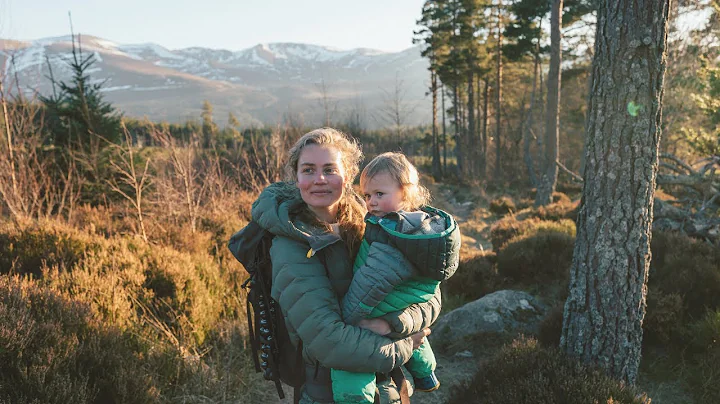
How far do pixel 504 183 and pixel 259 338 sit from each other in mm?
23583

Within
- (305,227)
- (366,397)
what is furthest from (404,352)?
(305,227)

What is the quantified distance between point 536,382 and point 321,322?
230 cm

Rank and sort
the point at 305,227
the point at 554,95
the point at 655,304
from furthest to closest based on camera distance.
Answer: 1. the point at 554,95
2. the point at 655,304
3. the point at 305,227

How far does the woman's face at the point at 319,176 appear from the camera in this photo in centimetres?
177

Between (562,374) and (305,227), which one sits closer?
(305,227)

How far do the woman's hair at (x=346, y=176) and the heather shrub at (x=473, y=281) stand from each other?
4.42m

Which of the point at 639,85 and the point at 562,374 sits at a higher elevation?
the point at 639,85

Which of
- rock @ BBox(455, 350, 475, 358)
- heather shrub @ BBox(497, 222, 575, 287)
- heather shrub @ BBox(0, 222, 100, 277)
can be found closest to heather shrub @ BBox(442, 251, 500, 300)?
heather shrub @ BBox(497, 222, 575, 287)

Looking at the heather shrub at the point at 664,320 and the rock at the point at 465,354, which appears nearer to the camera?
the heather shrub at the point at 664,320

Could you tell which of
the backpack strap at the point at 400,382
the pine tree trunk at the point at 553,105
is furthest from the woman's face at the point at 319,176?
the pine tree trunk at the point at 553,105

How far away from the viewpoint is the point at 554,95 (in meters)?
12.5

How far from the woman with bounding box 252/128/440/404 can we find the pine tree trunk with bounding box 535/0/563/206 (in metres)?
11.7

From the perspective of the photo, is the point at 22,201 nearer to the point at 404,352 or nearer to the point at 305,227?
the point at 305,227

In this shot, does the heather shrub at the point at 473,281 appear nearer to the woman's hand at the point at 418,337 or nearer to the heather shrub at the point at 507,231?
the heather shrub at the point at 507,231
